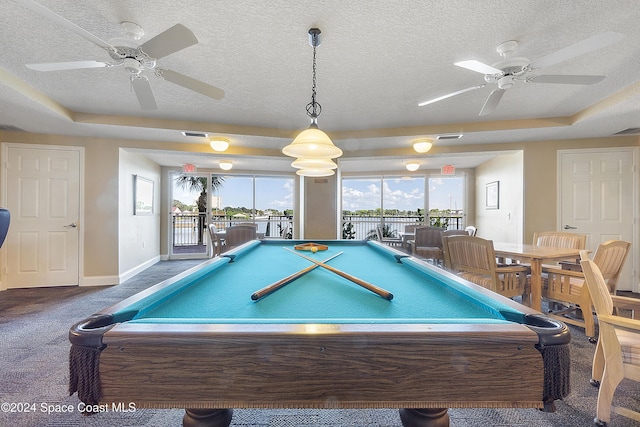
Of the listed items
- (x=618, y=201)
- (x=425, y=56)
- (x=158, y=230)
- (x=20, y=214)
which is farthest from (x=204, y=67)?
(x=618, y=201)

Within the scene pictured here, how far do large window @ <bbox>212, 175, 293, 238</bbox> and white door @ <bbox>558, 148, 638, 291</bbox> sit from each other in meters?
5.54

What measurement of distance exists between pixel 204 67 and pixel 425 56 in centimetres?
195

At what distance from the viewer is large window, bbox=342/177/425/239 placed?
7852 mm

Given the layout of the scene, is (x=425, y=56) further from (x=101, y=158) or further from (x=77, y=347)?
(x=101, y=158)

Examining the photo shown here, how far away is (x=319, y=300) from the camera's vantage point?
117 cm

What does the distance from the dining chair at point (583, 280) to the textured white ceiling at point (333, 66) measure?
5.31 feet

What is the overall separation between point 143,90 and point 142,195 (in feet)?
12.8

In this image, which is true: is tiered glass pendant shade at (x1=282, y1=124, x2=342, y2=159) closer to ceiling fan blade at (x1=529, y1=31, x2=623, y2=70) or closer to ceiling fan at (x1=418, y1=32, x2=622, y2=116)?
ceiling fan at (x1=418, y1=32, x2=622, y2=116)

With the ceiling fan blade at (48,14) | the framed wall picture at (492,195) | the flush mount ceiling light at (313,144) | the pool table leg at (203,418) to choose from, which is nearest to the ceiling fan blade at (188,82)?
the ceiling fan blade at (48,14)

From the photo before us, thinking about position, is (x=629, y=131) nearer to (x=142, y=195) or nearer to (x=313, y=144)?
(x=313, y=144)

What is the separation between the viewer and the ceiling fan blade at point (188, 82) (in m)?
2.12

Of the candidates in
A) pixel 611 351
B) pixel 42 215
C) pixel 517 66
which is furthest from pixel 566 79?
pixel 42 215

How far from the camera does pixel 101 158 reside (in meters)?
4.33

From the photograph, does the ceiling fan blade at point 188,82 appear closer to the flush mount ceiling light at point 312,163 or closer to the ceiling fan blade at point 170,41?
the ceiling fan blade at point 170,41
